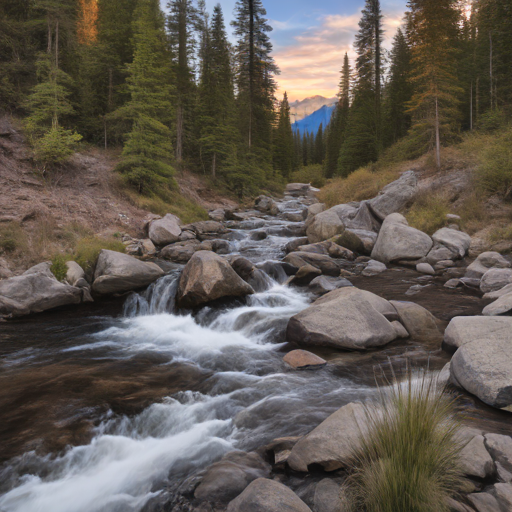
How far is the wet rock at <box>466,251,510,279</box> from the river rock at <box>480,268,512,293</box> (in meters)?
0.55

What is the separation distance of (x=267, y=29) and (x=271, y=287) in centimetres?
2883

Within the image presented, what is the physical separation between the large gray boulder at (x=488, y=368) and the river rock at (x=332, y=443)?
6.27 feet

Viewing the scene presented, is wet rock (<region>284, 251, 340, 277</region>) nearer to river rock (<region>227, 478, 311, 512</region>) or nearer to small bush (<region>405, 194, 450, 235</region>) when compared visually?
small bush (<region>405, 194, 450, 235</region>)

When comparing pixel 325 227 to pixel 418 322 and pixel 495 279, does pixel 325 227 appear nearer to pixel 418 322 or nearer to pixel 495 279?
pixel 495 279

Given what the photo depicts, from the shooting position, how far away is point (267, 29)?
29516mm

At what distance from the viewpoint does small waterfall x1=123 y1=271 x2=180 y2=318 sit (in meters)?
9.12

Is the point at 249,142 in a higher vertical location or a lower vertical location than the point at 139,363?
higher

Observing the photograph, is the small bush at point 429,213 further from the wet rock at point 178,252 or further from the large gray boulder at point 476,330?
the wet rock at point 178,252

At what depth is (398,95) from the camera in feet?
102

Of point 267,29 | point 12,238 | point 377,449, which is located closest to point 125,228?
point 12,238

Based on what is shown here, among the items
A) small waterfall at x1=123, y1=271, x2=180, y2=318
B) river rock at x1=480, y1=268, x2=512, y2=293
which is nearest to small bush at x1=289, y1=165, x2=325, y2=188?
river rock at x1=480, y1=268, x2=512, y2=293

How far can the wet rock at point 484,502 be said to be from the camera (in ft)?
7.51

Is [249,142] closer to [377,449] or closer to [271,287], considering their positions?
[271,287]

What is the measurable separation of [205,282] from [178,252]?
5116mm
